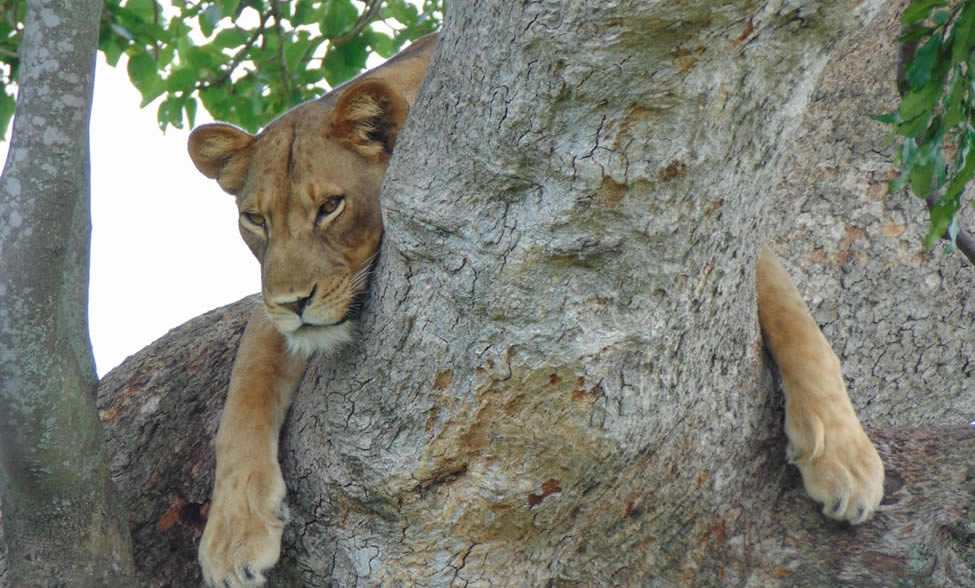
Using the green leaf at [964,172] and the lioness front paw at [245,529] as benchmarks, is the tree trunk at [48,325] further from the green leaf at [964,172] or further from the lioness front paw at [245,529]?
the green leaf at [964,172]

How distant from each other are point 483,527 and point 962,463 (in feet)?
3.93

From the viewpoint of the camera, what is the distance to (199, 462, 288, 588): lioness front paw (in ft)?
8.32

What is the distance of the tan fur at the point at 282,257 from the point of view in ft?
8.45

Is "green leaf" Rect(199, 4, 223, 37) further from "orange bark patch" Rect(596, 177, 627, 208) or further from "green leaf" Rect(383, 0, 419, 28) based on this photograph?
"orange bark patch" Rect(596, 177, 627, 208)

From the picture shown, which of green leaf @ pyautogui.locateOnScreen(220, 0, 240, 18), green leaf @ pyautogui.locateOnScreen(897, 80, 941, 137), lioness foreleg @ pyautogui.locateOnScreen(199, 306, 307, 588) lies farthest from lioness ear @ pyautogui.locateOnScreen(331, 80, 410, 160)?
green leaf @ pyautogui.locateOnScreen(220, 0, 240, 18)

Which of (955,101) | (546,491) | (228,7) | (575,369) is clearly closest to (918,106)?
(955,101)

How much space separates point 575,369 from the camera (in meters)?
2.02

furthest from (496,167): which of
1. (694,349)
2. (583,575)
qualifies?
(583,575)

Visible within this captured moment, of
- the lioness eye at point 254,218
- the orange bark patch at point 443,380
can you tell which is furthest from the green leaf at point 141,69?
the orange bark patch at point 443,380

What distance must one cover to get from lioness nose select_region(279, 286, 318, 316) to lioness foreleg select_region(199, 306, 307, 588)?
0.21 meters

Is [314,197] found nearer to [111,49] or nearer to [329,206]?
[329,206]

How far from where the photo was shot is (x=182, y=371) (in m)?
3.12

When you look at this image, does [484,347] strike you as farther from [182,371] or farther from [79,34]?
[182,371]

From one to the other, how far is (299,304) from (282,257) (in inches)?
6.4
